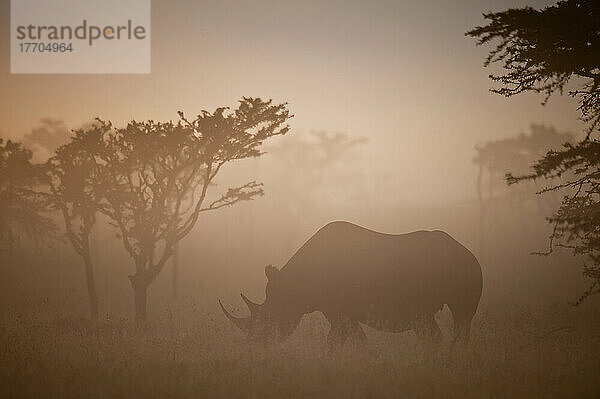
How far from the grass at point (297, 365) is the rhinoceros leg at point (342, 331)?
0.25m

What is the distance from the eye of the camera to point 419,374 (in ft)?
32.5

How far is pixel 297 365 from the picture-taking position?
10.8 m

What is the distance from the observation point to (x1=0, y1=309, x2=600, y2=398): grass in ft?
30.1

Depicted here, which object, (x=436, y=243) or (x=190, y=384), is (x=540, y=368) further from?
(x=190, y=384)

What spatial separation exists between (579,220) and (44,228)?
2064 centimetres

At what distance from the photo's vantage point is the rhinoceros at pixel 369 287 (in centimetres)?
1204

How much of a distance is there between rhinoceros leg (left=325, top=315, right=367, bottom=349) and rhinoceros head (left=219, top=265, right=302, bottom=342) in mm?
863

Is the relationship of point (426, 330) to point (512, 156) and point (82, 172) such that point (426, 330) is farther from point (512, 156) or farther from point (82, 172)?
point (512, 156)

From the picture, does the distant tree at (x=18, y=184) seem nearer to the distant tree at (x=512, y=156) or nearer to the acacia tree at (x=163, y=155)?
the acacia tree at (x=163, y=155)

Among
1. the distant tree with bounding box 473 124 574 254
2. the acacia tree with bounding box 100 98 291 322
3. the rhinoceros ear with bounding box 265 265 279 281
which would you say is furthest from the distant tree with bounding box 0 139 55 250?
the distant tree with bounding box 473 124 574 254

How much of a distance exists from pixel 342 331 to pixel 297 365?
1531 millimetres

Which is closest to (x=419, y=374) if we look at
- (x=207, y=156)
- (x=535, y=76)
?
(x=535, y=76)

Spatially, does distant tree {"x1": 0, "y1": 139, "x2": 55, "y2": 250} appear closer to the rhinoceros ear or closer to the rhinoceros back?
the rhinoceros ear

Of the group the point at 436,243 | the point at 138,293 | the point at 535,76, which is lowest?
the point at 138,293
